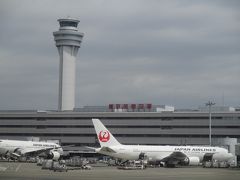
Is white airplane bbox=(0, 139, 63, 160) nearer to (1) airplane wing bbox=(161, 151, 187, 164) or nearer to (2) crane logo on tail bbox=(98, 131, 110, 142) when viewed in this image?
(2) crane logo on tail bbox=(98, 131, 110, 142)

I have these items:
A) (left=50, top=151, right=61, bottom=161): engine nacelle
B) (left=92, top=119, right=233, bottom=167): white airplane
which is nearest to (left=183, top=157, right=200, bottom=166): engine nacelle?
(left=92, top=119, right=233, bottom=167): white airplane

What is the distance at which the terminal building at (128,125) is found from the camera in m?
149

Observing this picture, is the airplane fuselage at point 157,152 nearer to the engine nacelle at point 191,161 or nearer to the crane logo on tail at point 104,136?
the crane logo on tail at point 104,136

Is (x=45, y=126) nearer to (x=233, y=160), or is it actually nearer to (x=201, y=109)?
(x=201, y=109)

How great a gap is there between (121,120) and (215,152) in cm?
7190

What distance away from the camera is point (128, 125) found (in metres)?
159

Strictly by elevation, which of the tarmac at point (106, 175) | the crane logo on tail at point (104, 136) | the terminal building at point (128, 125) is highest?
the terminal building at point (128, 125)

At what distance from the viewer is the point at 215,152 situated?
90.9 meters

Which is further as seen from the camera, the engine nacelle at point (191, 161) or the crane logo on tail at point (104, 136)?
the engine nacelle at point (191, 161)

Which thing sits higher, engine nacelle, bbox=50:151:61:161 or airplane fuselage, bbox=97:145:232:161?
airplane fuselage, bbox=97:145:232:161

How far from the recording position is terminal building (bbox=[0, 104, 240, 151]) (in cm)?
14925

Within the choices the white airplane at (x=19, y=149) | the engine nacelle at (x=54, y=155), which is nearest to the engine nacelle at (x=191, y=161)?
the engine nacelle at (x=54, y=155)

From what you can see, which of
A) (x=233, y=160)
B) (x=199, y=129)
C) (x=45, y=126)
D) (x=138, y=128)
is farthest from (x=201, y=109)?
(x=233, y=160)

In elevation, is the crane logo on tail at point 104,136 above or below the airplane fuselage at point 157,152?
above
